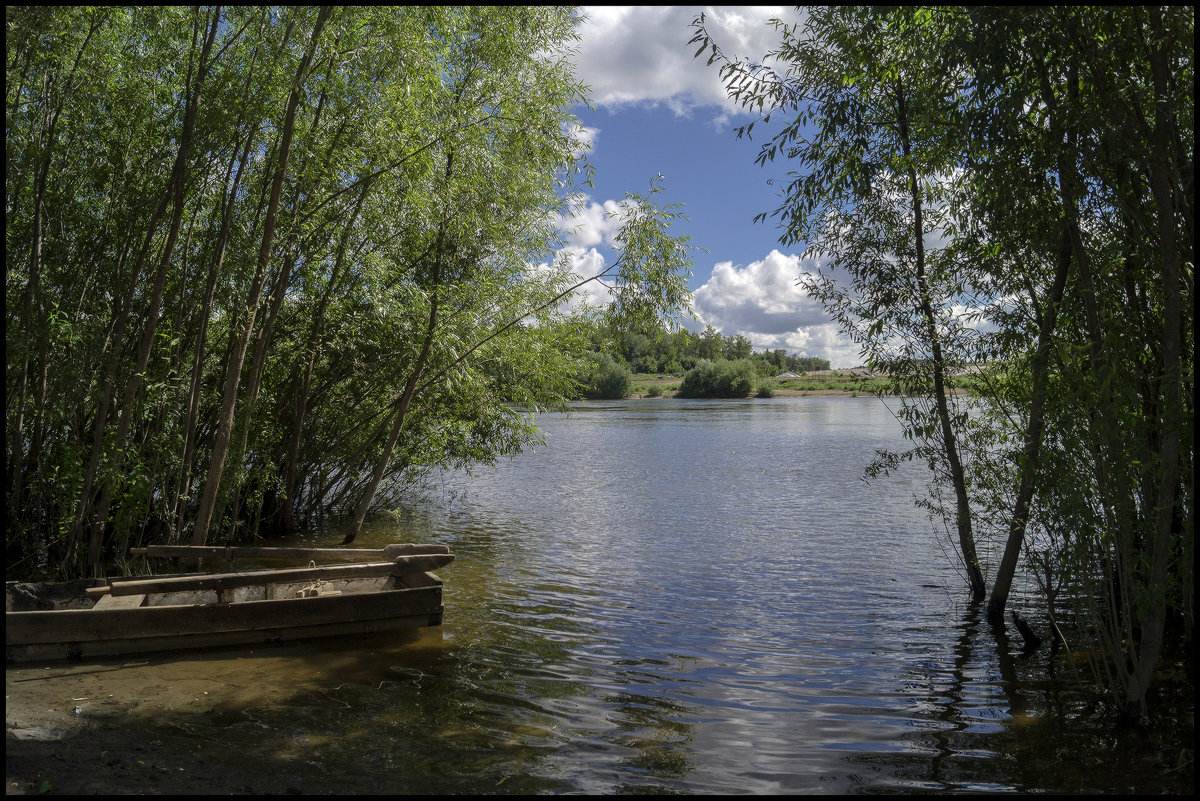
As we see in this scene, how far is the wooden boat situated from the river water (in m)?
0.24

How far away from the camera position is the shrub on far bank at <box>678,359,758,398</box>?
8106 cm

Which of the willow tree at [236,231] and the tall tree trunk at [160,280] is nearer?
the tall tree trunk at [160,280]

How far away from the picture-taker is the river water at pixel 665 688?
468 cm

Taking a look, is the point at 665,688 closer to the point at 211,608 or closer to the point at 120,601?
the point at 211,608

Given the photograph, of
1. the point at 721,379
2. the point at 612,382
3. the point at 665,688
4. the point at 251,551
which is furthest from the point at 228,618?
the point at 721,379

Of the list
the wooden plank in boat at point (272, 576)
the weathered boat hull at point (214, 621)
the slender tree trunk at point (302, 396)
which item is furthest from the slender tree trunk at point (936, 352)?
the slender tree trunk at point (302, 396)

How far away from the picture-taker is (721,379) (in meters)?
81.2

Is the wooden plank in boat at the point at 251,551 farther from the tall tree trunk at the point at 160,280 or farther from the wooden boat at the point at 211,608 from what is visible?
the tall tree trunk at the point at 160,280

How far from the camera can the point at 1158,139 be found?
4652mm

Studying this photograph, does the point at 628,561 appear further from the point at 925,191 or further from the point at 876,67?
the point at 876,67

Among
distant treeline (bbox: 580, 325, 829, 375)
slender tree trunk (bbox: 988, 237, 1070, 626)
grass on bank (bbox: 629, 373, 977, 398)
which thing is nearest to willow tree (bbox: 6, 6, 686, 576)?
slender tree trunk (bbox: 988, 237, 1070, 626)

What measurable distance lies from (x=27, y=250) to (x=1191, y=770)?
1077 cm

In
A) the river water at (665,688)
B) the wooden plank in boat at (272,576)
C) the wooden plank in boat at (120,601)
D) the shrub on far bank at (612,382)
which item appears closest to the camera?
the river water at (665,688)

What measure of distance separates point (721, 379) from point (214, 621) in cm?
7641
